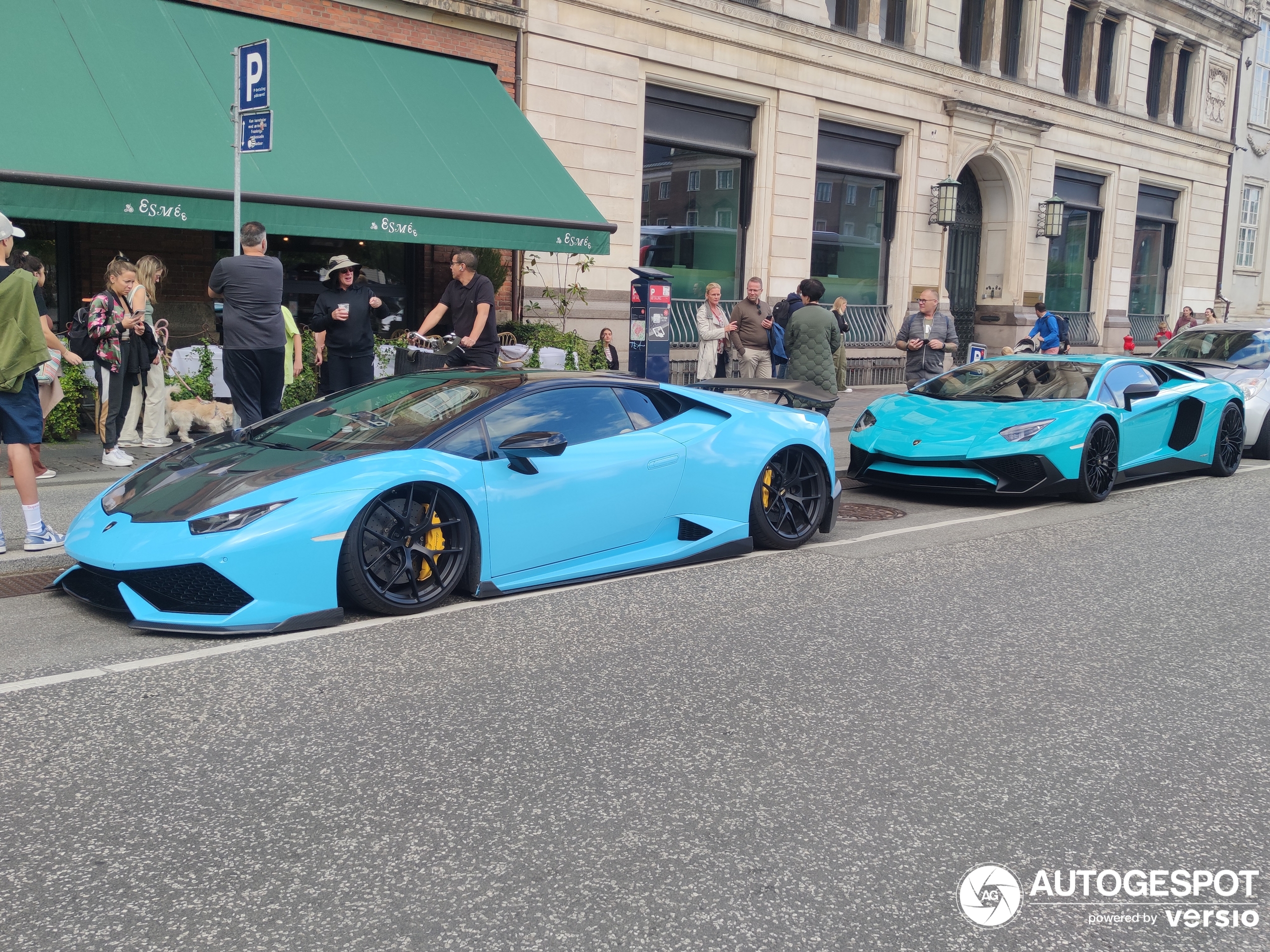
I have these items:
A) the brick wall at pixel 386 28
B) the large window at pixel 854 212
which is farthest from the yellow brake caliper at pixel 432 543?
the large window at pixel 854 212

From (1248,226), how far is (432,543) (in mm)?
34370

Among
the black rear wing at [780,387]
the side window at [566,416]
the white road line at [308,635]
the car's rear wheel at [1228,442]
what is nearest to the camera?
the white road line at [308,635]

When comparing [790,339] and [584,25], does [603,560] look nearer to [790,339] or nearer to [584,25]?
[790,339]

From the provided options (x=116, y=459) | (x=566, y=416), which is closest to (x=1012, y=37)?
(x=116, y=459)

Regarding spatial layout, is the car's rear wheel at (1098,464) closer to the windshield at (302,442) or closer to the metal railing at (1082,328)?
the windshield at (302,442)

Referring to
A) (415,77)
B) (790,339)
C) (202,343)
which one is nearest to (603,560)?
(790,339)

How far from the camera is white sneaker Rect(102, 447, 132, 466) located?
992 centimetres

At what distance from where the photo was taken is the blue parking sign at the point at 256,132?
9297 millimetres

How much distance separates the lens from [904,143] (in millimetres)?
21922

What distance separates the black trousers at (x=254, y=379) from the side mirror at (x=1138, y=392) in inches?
276

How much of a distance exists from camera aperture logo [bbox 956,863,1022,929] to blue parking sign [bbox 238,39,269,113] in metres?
8.09

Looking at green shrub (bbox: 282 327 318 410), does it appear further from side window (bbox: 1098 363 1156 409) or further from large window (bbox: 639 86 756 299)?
side window (bbox: 1098 363 1156 409)

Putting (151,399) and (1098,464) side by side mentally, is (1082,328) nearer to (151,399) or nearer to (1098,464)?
(1098,464)

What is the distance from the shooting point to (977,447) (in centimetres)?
910
